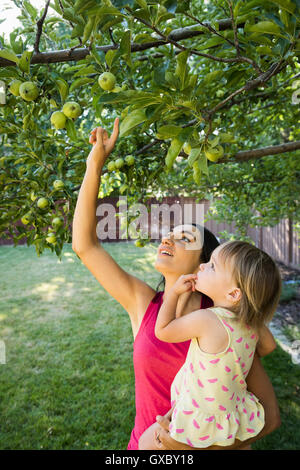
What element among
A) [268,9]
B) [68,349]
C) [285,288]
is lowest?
[68,349]

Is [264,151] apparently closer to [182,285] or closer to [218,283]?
[218,283]

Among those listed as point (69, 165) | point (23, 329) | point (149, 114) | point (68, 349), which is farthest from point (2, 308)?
point (149, 114)

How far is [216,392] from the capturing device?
53.3 inches

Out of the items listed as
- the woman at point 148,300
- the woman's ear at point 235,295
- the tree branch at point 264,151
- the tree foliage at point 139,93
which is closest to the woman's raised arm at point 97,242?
the woman at point 148,300

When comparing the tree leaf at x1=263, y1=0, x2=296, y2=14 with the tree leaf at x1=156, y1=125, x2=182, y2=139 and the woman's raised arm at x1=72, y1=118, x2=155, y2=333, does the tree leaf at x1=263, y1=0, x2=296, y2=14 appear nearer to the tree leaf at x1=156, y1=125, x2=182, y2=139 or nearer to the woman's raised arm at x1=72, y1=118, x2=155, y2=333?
the tree leaf at x1=156, y1=125, x2=182, y2=139

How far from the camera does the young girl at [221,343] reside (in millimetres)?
1354

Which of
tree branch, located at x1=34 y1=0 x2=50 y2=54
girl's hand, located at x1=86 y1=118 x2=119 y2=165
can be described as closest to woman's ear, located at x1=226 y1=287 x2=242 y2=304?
girl's hand, located at x1=86 y1=118 x2=119 y2=165

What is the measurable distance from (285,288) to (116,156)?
5.98 m

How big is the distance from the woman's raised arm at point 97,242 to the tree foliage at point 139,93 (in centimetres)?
10

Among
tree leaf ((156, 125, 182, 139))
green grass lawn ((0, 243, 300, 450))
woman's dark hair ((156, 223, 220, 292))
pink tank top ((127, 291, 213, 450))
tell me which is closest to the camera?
tree leaf ((156, 125, 182, 139))

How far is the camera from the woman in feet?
4.63

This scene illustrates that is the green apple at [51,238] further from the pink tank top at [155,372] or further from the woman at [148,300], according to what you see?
the pink tank top at [155,372]

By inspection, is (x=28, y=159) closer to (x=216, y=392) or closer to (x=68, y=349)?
(x=216, y=392)

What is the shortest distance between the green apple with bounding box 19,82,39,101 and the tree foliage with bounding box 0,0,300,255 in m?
0.03
